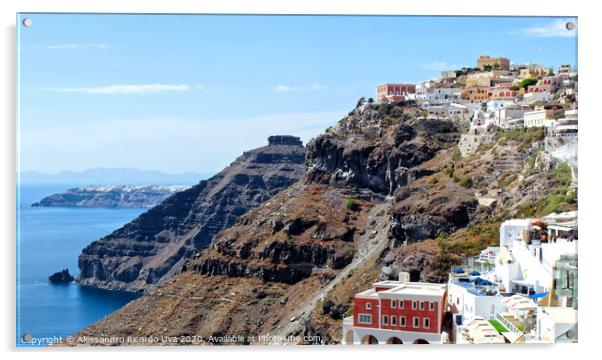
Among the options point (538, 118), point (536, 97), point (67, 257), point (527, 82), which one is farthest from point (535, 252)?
point (67, 257)

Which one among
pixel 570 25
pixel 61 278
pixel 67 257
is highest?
pixel 570 25

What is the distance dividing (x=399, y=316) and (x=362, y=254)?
14.3 meters

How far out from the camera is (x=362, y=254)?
32.1 meters

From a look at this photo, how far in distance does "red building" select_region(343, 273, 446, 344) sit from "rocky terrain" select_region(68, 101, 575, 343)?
9.76ft

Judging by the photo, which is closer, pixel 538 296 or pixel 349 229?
pixel 538 296

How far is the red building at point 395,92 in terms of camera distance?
98.7ft

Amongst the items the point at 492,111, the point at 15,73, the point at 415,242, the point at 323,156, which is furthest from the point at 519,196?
the point at 323,156

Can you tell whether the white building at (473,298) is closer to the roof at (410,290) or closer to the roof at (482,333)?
the roof at (410,290)

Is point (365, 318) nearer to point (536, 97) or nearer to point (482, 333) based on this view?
point (482, 333)

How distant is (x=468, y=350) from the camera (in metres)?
15.3

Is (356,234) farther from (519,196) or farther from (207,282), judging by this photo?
(519,196)

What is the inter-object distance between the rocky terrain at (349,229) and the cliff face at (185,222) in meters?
31.6

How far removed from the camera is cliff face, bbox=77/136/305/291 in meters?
71.7

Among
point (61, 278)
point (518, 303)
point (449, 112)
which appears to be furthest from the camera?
point (61, 278)
